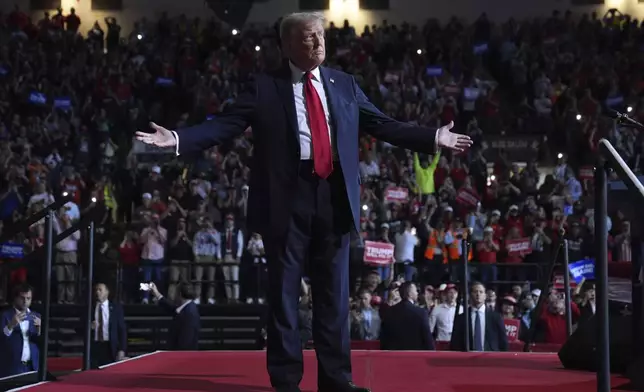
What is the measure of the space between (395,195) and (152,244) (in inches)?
163

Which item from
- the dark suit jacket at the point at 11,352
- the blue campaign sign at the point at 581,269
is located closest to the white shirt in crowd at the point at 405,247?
the blue campaign sign at the point at 581,269

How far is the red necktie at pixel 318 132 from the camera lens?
→ 13.8 ft

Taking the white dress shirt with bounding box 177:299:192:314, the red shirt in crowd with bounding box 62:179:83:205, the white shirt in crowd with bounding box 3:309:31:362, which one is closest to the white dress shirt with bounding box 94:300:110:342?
the white dress shirt with bounding box 177:299:192:314

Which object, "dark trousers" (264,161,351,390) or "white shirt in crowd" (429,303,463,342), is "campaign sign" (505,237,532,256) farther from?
"dark trousers" (264,161,351,390)

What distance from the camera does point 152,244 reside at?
14.8 meters

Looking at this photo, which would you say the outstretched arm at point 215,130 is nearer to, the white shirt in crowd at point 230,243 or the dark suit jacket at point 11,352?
the dark suit jacket at point 11,352

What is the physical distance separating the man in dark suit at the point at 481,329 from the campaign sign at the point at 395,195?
5.31 meters

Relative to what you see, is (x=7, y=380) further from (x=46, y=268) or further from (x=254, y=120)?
(x=254, y=120)

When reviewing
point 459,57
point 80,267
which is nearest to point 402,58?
point 459,57

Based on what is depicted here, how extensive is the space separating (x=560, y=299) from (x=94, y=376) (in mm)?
7859

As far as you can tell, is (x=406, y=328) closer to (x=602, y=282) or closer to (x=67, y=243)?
(x=602, y=282)

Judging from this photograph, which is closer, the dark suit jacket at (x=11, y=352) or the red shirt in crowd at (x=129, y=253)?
the dark suit jacket at (x=11, y=352)

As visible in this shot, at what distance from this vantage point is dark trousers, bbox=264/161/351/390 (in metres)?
4.22

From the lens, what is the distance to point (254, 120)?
4.33m
